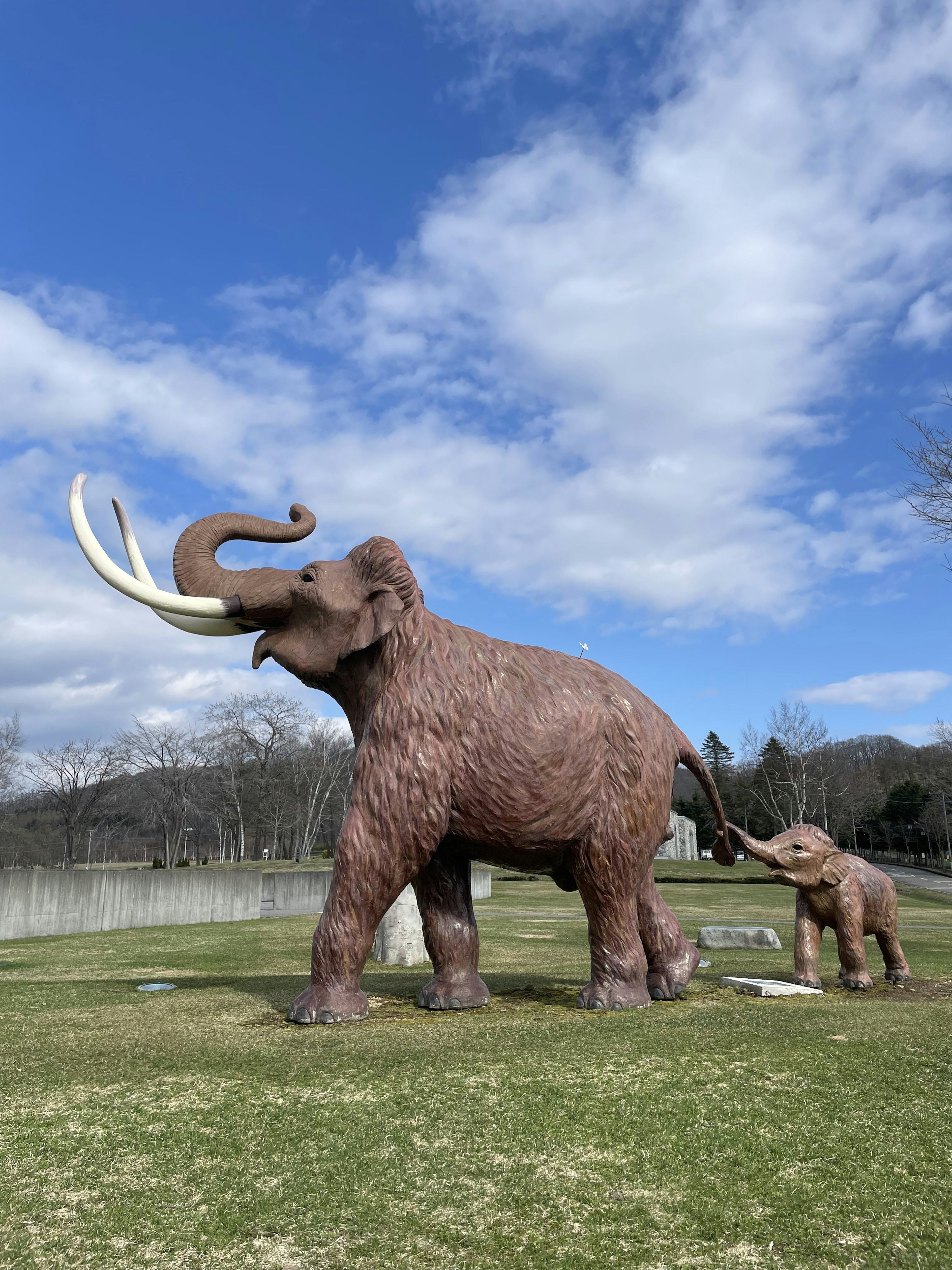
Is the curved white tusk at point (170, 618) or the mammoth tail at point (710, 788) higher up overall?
the curved white tusk at point (170, 618)

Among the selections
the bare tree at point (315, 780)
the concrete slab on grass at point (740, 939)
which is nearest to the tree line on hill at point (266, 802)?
the bare tree at point (315, 780)

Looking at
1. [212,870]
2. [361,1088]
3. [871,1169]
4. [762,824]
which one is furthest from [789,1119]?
[762,824]

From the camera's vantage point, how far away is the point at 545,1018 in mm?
4984

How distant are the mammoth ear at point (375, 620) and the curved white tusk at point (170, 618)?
760 millimetres

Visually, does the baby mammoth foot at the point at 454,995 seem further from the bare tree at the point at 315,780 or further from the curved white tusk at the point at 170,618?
the bare tree at the point at 315,780

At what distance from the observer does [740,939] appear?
10.9 meters

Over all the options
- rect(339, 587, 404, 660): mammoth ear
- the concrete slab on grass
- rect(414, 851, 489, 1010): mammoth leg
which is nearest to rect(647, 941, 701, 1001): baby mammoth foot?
rect(414, 851, 489, 1010): mammoth leg

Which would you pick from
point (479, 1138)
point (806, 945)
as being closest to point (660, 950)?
point (806, 945)

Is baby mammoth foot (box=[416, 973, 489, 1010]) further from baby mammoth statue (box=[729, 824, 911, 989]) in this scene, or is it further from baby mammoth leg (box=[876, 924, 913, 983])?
baby mammoth leg (box=[876, 924, 913, 983])

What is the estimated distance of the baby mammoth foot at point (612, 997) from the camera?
5.33 m

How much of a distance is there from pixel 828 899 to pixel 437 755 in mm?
3653

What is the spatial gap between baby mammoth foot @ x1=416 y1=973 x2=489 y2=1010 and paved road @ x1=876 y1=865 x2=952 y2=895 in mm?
27108

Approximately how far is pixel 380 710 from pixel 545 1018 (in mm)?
2036

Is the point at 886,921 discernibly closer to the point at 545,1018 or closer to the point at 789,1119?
the point at 545,1018
